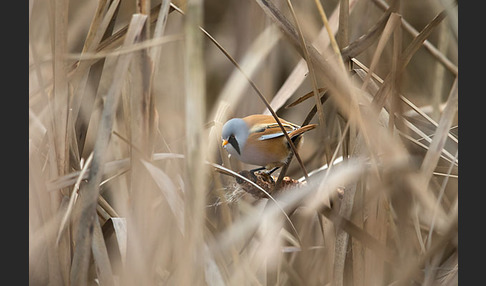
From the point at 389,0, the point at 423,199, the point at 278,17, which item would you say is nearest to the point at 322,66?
the point at 278,17

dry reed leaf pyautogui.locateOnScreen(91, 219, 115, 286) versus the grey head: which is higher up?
the grey head

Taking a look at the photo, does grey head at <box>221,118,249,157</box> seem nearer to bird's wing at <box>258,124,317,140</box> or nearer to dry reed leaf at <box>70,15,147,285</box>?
bird's wing at <box>258,124,317,140</box>

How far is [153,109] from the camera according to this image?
1427mm

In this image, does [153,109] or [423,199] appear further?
[423,199]

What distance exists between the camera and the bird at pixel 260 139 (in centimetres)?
163

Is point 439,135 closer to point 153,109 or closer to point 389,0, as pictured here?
point 389,0

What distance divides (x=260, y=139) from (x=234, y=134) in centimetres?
10

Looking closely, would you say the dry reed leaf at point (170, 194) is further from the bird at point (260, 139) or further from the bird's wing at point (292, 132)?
the bird's wing at point (292, 132)

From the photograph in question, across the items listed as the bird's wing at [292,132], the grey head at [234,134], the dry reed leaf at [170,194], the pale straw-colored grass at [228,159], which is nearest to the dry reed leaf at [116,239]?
the pale straw-colored grass at [228,159]

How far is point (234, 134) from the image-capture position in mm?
1626

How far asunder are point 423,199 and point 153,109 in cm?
65

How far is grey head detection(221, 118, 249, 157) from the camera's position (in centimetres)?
162

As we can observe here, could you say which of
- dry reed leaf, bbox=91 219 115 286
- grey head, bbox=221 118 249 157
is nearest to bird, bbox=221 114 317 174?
grey head, bbox=221 118 249 157

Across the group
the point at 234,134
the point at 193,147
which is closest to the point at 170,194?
the point at 193,147
